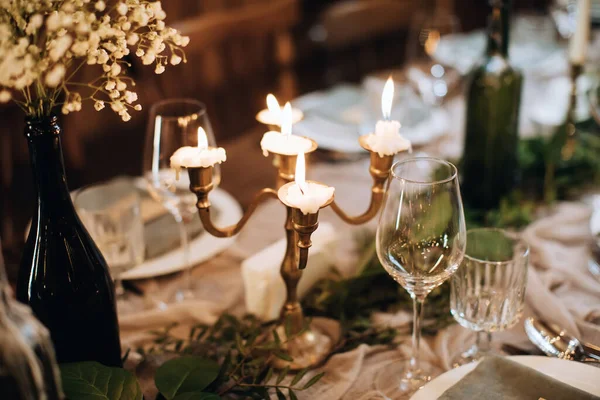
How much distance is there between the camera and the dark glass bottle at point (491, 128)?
1.25 m

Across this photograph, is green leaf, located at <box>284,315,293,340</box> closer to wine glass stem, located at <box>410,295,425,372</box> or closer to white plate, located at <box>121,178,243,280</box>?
wine glass stem, located at <box>410,295,425,372</box>

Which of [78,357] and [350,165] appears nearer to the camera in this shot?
Result: [78,357]

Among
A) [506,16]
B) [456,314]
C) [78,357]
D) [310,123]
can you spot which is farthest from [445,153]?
[78,357]

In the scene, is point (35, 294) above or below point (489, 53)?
below

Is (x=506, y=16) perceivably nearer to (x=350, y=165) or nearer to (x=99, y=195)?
(x=350, y=165)

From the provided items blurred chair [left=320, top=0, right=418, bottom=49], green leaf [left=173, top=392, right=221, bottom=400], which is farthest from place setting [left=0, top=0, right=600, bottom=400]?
blurred chair [left=320, top=0, right=418, bottom=49]

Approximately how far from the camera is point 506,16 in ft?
3.87

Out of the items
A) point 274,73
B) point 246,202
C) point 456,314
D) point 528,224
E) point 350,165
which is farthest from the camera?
point 274,73

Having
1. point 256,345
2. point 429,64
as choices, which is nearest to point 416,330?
point 256,345

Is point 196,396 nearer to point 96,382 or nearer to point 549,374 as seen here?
point 96,382

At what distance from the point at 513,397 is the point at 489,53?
745 mm

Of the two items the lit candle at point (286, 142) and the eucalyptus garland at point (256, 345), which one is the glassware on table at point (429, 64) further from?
the lit candle at point (286, 142)

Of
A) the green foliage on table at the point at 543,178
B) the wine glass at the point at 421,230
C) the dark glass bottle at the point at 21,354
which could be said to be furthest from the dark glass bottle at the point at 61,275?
the green foliage on table at the point at 543,178

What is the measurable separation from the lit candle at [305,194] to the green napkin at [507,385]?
0.26 meters
